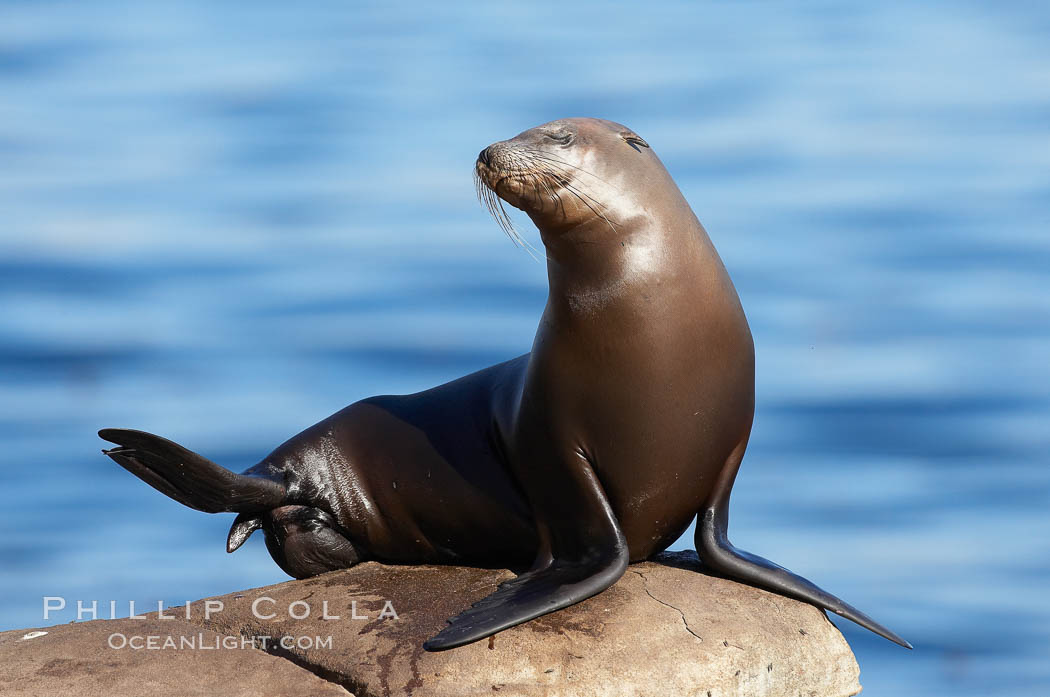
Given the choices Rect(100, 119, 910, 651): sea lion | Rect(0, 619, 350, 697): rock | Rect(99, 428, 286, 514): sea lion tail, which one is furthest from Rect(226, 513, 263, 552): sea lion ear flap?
Rect(0, 619, 350, 697): rock

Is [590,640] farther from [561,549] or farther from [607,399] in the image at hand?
[607,399]

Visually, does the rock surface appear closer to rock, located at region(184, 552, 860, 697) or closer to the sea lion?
rock, located at region(184, 552, 860, 697)

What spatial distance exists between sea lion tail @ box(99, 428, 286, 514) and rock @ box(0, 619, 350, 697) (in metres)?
0.65

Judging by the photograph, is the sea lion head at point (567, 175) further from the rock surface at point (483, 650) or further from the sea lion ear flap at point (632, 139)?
the rock surface at point (483, 650)

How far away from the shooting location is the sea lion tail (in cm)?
608

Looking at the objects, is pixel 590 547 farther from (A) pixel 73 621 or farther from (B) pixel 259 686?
(A) pixel 73 621

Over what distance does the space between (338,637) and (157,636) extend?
0.78 m

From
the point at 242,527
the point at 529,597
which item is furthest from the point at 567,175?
the point at 242,527

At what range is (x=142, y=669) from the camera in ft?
17.7

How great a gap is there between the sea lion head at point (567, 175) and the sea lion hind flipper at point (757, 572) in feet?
4.30

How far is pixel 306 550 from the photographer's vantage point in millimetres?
6598

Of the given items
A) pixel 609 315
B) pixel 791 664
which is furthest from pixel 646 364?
pixel 791 664

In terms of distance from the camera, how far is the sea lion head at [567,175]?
5.60m

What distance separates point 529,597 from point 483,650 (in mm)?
313
